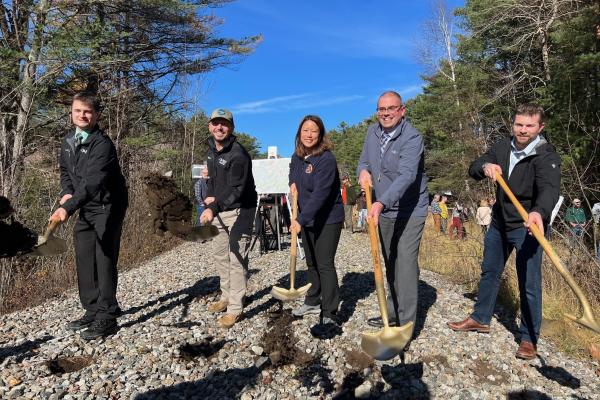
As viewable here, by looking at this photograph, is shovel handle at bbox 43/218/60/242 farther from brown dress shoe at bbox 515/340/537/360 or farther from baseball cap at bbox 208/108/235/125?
brown dress shoe at bbox 515/340/537/360

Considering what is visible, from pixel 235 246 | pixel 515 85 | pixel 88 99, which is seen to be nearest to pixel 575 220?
pixel 235 246

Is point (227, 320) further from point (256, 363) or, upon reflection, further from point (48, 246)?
point (48, 246)

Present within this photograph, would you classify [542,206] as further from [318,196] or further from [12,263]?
[12,263]

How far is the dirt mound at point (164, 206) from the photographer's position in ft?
29.8

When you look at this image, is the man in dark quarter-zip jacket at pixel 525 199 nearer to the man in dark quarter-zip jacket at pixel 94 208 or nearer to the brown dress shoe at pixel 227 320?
the brown dress shoe at pixel 227 320

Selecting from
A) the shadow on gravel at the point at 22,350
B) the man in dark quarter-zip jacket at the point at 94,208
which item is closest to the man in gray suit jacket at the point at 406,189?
the man in dark quarter-zip jacket at the point at 94,208

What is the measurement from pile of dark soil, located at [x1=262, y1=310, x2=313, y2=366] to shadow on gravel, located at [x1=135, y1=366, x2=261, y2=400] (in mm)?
245

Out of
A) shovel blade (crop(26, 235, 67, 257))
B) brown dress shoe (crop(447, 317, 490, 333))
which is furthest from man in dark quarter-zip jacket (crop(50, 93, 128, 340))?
brown dress shoe (crop(447, 317, 490, 333))

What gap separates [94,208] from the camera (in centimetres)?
387

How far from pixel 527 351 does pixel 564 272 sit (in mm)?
1084

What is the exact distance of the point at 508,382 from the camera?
3.15 metres

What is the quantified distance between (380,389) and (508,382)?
3.18 ft

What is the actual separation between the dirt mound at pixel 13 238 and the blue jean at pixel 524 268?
11.9 ft

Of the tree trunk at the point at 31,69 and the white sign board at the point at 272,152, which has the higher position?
the tree trunk at the point at 31,69
